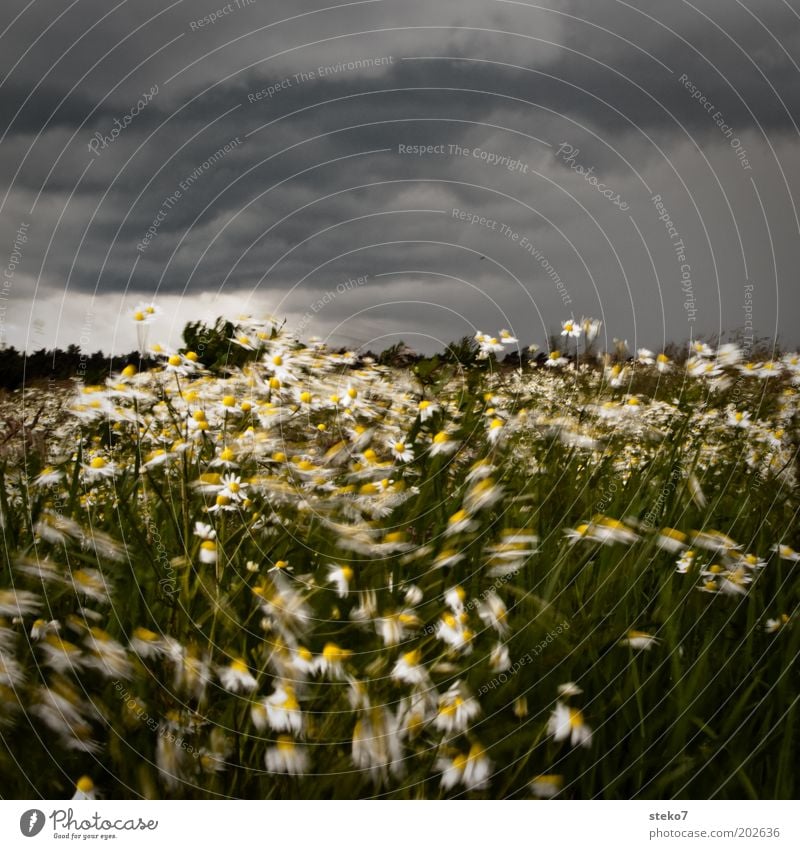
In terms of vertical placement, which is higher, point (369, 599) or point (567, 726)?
point (369, 599)

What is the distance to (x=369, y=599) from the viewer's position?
1.64 m

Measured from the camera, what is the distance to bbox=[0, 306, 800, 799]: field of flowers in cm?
149

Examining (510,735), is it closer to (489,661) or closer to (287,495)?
(489,661)

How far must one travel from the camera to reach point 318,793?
1534 mm

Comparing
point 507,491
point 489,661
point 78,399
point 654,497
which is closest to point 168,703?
point 489,661

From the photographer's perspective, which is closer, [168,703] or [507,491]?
[168,703]

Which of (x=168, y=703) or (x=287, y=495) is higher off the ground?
(x=287, y=495)

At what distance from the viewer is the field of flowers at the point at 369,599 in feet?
4.90

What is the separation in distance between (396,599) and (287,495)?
18.6 inches
